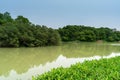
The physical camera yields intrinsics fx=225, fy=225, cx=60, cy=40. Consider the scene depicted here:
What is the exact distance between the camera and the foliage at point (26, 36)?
70.4 feet

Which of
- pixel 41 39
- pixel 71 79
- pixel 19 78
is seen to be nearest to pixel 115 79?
pixel 71 79

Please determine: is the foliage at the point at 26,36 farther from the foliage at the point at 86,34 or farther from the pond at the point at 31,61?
the foliage at the point at 86,34

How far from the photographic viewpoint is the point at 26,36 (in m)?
22.6

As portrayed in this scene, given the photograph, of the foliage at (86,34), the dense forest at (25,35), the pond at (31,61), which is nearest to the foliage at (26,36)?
the dense forest at (25,35)

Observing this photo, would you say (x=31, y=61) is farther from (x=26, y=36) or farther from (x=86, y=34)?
(x=86, y=34)

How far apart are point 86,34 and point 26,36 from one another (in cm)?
1712

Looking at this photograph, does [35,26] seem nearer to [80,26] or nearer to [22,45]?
[22,45]

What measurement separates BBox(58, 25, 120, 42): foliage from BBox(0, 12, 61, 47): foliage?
12.1m

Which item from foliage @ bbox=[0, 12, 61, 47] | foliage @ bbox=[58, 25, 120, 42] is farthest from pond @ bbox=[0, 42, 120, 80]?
foliage @ bbox=[58, 25, 120, 42]

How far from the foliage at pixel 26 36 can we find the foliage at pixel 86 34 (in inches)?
477

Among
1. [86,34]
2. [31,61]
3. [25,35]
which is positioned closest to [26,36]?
[25,35]

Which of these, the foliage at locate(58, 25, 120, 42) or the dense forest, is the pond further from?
the foliage at locate(58, 25, 120, 42)

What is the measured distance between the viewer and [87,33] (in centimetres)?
3784

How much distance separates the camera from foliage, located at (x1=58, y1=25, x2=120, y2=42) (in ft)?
123
